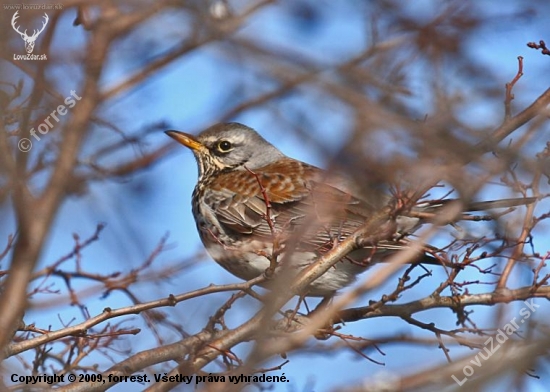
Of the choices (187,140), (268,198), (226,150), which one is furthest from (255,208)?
(226,150)

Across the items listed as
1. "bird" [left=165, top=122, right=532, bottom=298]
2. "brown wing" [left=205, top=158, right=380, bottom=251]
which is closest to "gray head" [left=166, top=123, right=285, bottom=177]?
"bird" [left=165, top=122, right=532, bottom=298]

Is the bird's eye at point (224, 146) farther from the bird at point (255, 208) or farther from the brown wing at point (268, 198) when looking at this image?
the brown wing at point (268, 198)

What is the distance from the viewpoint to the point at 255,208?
29.1 ft

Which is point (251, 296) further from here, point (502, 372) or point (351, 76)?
point (502, 372)

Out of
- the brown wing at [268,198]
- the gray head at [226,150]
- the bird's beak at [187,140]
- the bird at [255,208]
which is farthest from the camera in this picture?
the gray head at [226,150]

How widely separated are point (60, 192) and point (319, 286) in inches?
205

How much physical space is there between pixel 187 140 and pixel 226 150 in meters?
0.68

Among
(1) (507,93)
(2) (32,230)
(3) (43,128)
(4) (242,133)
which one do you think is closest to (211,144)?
(4) (242,133)

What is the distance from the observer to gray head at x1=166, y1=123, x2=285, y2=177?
10.0 metres

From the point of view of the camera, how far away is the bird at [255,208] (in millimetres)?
7406

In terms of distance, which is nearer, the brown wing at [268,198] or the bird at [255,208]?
the bird at [255,208]

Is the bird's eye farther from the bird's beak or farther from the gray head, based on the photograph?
the bird's beak

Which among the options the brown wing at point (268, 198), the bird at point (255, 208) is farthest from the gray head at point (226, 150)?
the brown wing at point (268, 198)

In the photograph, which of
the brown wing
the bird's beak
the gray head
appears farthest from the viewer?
Result: the gray head
